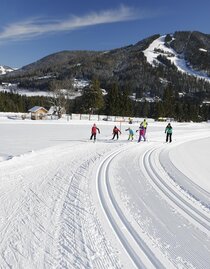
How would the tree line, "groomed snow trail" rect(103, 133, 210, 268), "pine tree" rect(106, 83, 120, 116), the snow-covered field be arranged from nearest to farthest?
the snow-covered field
"groomed snow trail" rect(103, 133, 210, 268)
the tree line
"pine tree" rect(106, 83, 120, 116)

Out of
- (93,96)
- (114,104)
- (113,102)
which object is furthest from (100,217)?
(114,104)

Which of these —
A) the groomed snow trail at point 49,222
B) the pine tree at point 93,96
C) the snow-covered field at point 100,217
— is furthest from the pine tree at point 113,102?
the groomed snow trail at point 49,222

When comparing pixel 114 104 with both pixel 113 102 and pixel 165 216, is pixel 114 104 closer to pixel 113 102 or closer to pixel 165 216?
pixel 113 102

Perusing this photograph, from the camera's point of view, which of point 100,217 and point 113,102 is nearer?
point 100,217

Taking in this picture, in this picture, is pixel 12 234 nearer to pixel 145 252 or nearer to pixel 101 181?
pixel 145 252

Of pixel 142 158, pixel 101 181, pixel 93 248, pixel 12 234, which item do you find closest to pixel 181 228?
pixel 93 248

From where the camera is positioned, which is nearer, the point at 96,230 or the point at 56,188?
the point at 96,230

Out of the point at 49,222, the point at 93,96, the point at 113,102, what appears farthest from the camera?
the point at 113,102

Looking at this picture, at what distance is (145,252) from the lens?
563cm

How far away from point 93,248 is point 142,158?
11.0 meters

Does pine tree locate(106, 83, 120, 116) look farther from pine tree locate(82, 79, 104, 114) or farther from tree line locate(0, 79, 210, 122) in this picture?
pine tree locate(82, 79, 104, 114)

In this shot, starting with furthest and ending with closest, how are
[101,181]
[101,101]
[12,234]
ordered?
[101,101] < [101,181] < [12,234]

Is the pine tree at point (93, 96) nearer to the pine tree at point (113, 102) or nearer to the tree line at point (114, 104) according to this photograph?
the tree line at point (114, 104)

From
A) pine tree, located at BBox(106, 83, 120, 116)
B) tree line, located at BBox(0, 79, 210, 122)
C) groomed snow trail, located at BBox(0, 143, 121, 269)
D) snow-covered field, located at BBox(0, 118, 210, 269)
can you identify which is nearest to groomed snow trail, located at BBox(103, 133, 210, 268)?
snow-covered field, located at BBox(0, 118, 210, 269)
